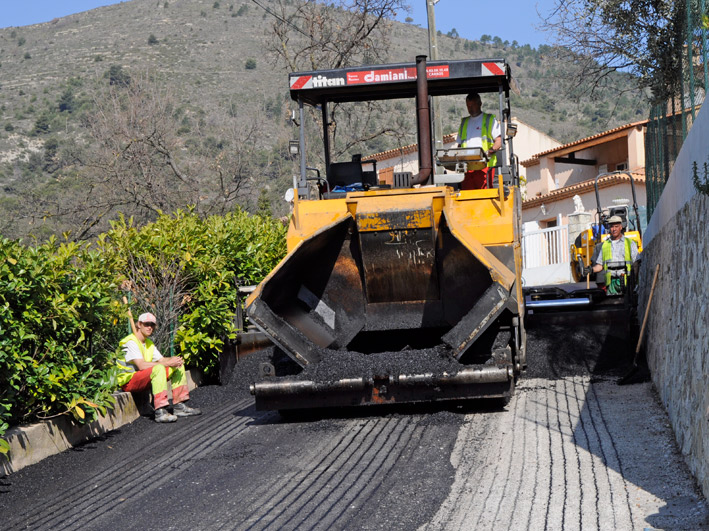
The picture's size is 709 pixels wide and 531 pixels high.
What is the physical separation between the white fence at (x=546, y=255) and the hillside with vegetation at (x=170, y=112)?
471cm

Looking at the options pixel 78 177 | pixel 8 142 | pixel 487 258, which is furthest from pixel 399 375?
pixel 8 142

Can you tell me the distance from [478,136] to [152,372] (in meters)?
4.03

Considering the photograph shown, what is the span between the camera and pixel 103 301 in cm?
745

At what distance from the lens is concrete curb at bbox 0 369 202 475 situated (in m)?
6.43

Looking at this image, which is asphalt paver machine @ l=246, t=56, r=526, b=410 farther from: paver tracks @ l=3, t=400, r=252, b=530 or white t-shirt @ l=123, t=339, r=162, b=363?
white t-shirt @ l=123, t=339, r=162, b=363

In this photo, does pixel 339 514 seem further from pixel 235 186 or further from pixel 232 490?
pixel 235 186

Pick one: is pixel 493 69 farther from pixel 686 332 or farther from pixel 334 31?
pixel 334 31

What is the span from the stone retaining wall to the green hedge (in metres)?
4.44

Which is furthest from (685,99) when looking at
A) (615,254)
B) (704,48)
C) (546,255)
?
(546,255)

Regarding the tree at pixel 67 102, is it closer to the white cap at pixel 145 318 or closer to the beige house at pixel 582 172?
the beige house at pixel 582 172

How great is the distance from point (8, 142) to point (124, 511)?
58878 mm

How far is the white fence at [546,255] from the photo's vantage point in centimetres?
2825

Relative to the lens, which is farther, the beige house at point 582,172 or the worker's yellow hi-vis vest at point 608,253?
the beige house at point 582,172

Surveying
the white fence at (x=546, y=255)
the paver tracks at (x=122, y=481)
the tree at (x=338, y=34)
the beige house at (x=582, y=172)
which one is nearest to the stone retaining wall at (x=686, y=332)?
the paver tracks at (x=122, y=481)
